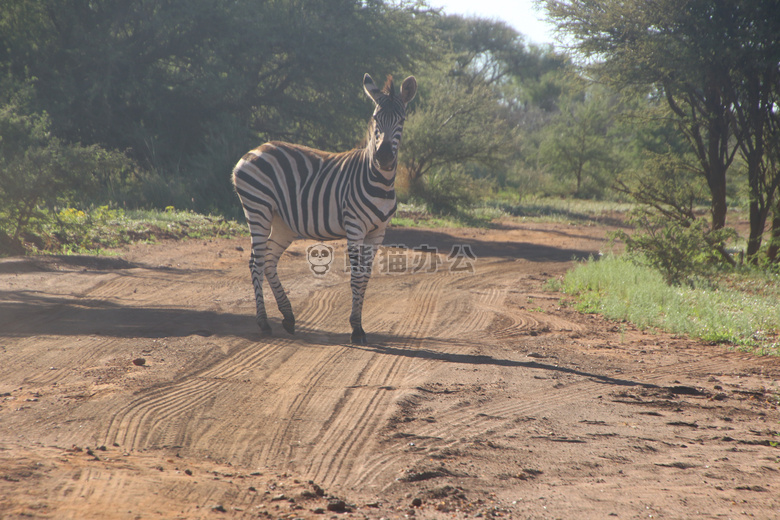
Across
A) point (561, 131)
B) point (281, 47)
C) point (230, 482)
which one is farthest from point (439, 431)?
point (561, 131)

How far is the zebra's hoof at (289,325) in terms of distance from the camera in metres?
6.90

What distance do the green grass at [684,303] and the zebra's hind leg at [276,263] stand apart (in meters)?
4.42

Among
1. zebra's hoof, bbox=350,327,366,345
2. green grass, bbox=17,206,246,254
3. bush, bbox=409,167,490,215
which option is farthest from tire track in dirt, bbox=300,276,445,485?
bush, bbox=409,167,490,215

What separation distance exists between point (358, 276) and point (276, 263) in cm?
116

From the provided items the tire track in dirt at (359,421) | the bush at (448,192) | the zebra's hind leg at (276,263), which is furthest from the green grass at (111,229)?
the bush at (448,192)

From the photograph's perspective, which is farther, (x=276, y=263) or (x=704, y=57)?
(x=704, y=57)

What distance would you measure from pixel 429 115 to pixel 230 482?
67.6ft

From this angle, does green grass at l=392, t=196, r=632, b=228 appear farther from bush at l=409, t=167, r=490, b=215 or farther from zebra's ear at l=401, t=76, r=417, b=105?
zebra's ear at l=401, t=76, r=417, b=105

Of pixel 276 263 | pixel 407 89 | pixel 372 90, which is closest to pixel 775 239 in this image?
pixel 407 89

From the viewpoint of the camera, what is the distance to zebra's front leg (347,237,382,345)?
6.59 m

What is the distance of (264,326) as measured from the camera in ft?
22.4

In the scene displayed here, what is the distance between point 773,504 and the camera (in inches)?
124

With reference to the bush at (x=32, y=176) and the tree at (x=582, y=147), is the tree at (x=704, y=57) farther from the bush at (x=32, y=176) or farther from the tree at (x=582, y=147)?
the tree at (x=582, y=147)

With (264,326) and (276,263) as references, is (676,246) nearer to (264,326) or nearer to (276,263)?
(276,263)
